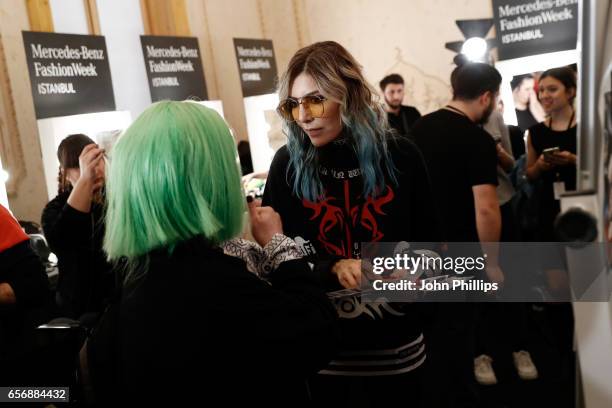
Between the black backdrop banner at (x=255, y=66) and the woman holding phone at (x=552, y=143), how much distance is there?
3358mm

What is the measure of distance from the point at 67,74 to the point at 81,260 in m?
2.59

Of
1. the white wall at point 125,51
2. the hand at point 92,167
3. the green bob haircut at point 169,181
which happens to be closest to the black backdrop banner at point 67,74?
the white wall at point 125,51

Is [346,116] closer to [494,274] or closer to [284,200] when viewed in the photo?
[284,200]

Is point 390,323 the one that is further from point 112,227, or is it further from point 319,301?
point 112,227

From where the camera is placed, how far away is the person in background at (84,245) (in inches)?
88.5

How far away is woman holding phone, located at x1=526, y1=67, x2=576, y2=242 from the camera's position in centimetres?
358

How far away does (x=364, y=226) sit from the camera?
5.50ft

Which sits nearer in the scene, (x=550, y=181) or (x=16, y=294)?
(x=16, y=294)

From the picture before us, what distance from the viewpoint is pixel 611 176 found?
104 cm

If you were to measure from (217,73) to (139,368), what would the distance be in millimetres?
6731

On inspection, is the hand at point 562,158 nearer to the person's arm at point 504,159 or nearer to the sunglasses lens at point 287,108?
the person's arm at point 504,159

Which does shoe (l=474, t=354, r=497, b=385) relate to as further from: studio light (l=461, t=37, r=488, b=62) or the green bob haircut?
studio light (l=461, t=37, r=488, b=62)

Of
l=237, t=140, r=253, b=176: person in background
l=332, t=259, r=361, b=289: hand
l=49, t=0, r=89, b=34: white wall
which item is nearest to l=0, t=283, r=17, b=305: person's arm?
l=332, t=259, r=361, b=289: hand

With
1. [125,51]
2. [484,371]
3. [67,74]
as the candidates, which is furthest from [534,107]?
[67,74]
